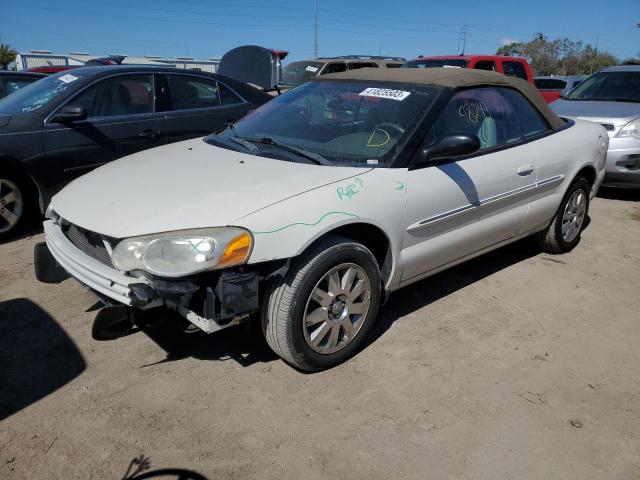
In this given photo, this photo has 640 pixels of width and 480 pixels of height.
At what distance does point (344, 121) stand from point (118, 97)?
2.84m

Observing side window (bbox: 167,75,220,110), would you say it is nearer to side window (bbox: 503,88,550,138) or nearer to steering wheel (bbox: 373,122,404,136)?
steering wheel (bbox: 373,122,404,136)

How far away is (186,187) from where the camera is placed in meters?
2.79

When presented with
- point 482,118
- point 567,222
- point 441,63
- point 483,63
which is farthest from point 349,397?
point 483,63

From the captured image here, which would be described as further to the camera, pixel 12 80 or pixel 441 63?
pixel 441 63

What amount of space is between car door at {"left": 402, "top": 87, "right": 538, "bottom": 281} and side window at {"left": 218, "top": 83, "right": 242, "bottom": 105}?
3.21 m

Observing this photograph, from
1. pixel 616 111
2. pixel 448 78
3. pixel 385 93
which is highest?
pixel 448 78

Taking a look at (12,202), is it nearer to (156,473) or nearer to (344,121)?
(344,121)

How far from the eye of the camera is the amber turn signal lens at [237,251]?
7.75 ft

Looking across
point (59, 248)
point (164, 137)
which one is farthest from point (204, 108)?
point (59, 248)

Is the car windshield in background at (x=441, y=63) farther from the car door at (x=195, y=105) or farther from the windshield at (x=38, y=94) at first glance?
the windshield at (x=38, y=94)

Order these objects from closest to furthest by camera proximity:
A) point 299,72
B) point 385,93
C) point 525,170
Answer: point 385,93, point 525,170, point 299,72

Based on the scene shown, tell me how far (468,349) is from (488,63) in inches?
332

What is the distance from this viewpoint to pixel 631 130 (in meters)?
6.54

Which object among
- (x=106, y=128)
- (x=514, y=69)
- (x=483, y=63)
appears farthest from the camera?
(x=514, y=69)
